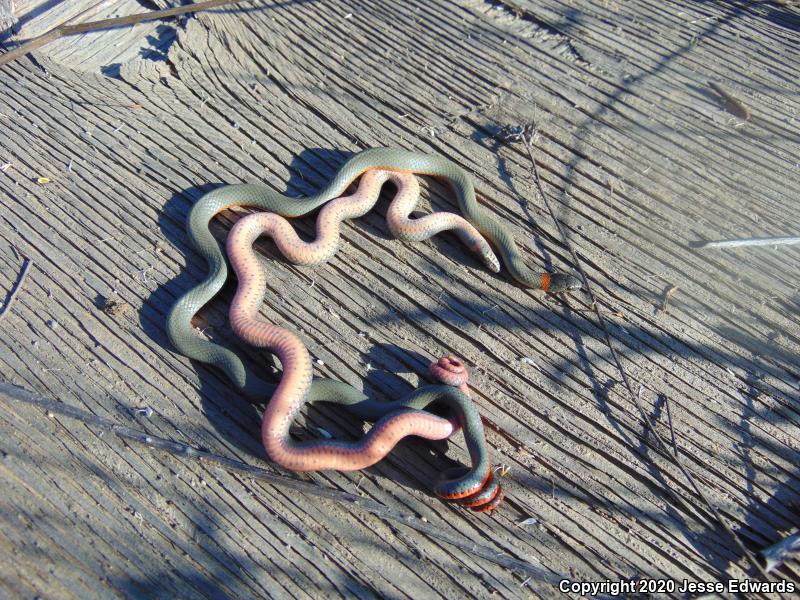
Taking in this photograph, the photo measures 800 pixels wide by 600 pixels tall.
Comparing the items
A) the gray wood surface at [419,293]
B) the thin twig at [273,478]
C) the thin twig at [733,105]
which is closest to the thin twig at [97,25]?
the gray wood surface at [419,293]

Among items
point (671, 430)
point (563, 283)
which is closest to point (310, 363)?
point (563, 283)

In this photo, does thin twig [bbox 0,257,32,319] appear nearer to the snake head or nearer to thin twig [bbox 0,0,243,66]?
thin twig [bbox 0,0,243,66]

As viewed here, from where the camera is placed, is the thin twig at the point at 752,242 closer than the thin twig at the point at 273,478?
No

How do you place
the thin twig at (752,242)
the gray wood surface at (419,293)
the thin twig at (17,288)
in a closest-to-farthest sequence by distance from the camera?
the gray wood surface at (419,293) → the thin twig at (17,288) → the thin twig at (752,242)

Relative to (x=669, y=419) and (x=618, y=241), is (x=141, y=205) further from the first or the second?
(x=669, y=419)

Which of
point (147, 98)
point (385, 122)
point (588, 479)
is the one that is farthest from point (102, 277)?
point (588, 479)

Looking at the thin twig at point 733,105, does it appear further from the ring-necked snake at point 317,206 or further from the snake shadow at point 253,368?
the snake shadow at point 253,368
